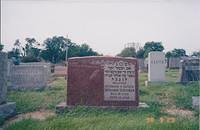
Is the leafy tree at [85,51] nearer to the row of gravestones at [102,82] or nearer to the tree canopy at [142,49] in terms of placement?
the tree canopy at [142,49]

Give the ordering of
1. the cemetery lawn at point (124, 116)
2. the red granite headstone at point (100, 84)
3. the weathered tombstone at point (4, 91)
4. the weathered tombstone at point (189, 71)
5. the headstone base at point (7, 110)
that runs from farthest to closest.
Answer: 1. the weathered tombstone at point (189, 71)
2. the red granite headstone at point (100, 84)
3. the weathered tombstone at point (4, 91)
4. the headstone base at point (7, 110)
5. the cemetery lawn at point (124, 116)

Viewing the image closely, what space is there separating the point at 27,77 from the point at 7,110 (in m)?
5.60

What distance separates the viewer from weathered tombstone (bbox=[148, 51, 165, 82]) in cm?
1301

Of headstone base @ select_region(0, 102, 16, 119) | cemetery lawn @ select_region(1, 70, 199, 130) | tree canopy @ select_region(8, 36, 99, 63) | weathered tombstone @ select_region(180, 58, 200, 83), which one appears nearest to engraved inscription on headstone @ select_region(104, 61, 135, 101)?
cemetery lawn @ select_region(1, 70, 199, 130)

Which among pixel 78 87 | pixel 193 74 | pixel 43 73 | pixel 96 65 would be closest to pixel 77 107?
pixel 78 87

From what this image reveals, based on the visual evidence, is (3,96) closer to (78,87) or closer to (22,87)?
(78,87)

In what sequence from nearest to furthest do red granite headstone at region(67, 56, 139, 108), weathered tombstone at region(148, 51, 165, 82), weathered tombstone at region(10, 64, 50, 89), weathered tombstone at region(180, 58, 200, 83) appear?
red granite headstone at region(67, 56, 139, 108), weathered tombstone at region(10, 64, 50, 89), weathered tombstone at region(148, 51, 165, 82), weathered tombstone at region(180, 58, 200, 83)

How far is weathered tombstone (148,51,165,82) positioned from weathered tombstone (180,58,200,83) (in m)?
0.97

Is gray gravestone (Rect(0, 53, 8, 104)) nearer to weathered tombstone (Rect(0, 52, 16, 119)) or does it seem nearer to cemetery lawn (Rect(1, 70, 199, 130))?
weathered tombstone (Rect(0, 52, 16, 119))

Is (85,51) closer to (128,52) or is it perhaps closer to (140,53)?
(140,53)

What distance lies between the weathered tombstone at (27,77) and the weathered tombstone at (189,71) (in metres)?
6.30

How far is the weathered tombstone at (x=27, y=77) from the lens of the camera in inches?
461

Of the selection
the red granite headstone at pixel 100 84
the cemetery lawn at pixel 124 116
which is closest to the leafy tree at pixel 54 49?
the cemetery lawn at pixel 124 116

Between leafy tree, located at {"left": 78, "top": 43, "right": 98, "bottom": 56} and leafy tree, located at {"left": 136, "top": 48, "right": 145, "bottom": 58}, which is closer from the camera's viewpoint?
leafy tree, located at {"left": 78, "top": 43, "right": 98, "bottom": 56}
